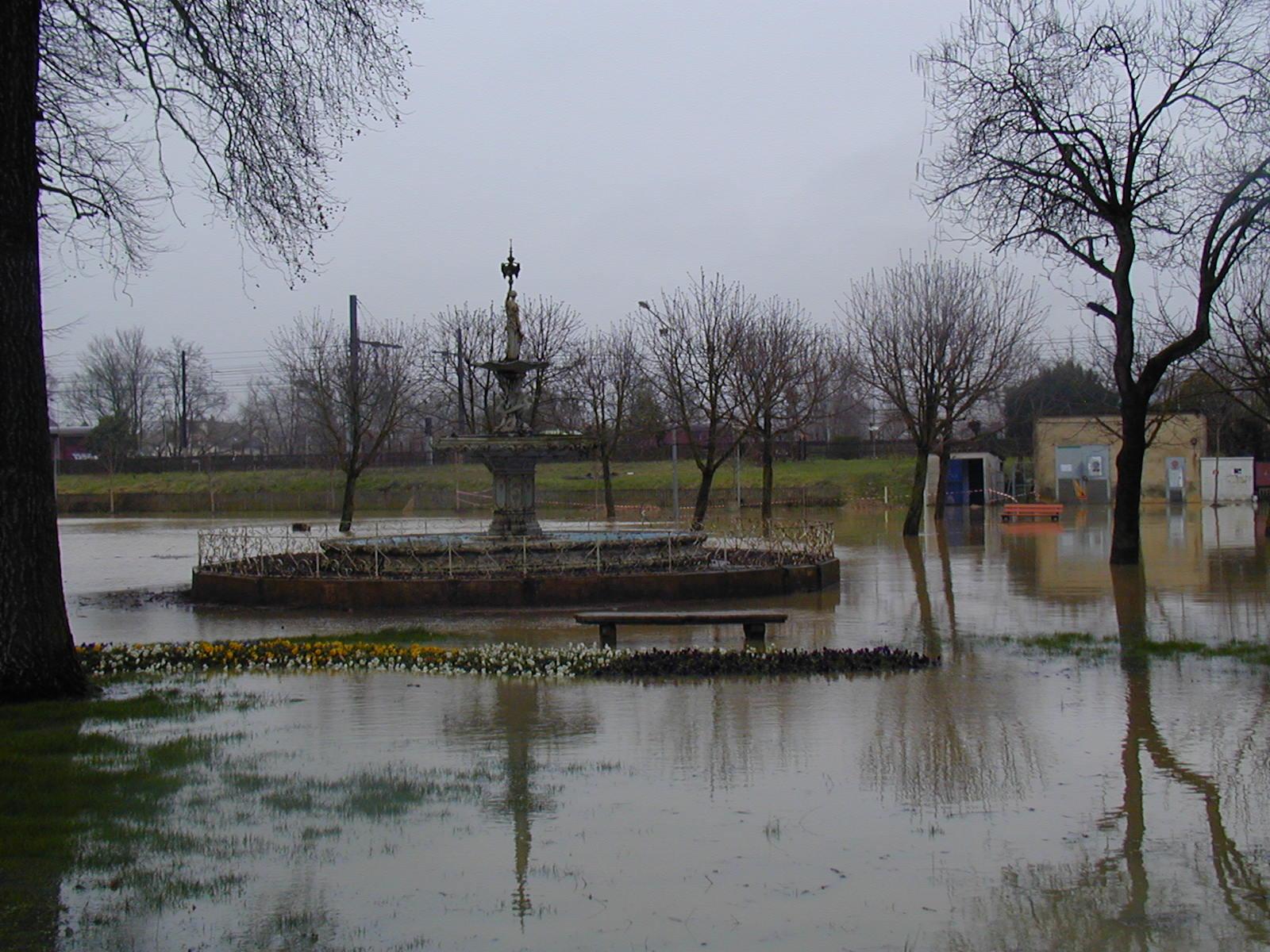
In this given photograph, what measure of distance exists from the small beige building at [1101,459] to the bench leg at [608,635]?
147 ft

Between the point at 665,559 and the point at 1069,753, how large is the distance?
13.1 meters

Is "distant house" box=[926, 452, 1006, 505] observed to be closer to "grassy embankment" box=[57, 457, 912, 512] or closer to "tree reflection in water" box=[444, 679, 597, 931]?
"grassy embankment" box=[57, 457, 912, 512]

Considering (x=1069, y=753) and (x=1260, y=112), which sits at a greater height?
(x=1260, y=112)

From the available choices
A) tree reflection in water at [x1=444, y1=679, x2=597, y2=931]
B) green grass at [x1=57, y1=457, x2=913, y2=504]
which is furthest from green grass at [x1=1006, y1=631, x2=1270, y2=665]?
green grass at [x1=57, y1=457, x2=913, y2=504]

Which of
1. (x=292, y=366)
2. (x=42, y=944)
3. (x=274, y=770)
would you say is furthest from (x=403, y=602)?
(x=292, y=366)

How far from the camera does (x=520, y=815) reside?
7.55 m

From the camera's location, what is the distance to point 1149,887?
6.18 m

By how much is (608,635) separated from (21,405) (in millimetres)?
7047

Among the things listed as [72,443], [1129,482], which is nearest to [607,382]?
[1129,482]

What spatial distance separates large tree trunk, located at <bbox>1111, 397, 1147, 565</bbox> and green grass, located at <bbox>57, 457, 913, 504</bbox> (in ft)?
119

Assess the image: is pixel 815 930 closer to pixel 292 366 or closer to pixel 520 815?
pixel 520 815

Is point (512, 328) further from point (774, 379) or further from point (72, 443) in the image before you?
point (72, 443)

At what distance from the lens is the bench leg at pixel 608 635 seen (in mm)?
15129

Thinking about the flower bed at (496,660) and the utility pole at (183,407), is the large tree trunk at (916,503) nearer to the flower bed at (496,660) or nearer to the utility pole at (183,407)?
the flower bed at (496,660)
